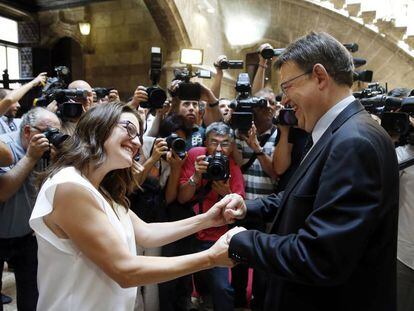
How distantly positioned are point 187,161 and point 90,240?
1717 millimetres

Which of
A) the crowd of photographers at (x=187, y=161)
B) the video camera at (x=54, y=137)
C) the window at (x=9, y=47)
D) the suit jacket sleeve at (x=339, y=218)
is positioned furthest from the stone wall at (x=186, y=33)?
the suit jacket sleeve at (x=339, y=218)

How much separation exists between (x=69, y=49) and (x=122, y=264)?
9341mm

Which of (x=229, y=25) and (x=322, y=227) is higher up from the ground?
(x=229, y=25)

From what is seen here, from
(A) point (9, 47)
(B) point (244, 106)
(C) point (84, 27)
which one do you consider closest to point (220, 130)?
(B) point (244, 106)

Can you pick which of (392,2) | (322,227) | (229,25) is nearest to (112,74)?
(229,25)

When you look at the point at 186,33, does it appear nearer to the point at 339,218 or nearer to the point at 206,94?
the point at 206,94

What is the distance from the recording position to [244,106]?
2973mm

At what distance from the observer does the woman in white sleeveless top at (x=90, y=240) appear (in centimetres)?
142

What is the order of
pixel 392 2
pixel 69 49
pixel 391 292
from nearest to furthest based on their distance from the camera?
pixel 391 292, pixel 392 2, pixel 69 49

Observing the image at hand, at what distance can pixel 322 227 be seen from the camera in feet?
3.99

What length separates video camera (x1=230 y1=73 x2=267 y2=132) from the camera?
2881 millimetres

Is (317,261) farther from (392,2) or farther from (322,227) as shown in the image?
(392,2)

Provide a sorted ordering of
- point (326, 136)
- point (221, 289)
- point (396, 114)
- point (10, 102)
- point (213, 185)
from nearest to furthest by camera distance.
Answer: point (326, 136), point (396, 114), point (221, 289), point (213, 185), point (10, 102)

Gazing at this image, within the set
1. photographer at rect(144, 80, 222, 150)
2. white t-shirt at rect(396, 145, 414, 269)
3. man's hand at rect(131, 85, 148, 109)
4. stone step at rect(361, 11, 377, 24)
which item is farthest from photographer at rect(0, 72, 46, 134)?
stone step at rect(361, 11, 377, 24)
